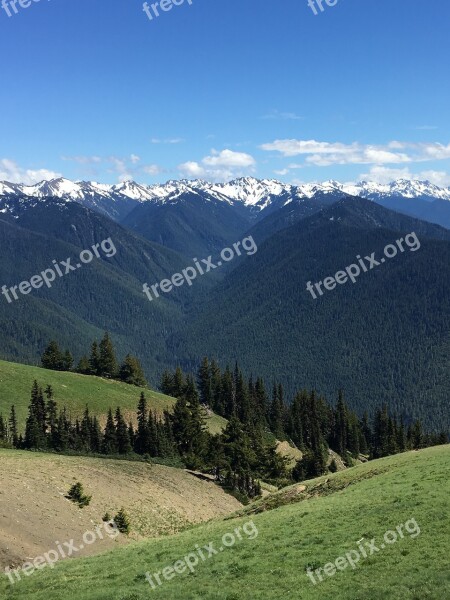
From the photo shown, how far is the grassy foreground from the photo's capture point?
88.0 feet

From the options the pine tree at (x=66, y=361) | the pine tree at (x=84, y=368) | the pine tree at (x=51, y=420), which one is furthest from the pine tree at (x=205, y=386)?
the pine tree at (x=51, y=420)

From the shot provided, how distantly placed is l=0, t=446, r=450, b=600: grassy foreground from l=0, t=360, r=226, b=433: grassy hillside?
244 feet

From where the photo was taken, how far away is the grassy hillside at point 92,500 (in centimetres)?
4662

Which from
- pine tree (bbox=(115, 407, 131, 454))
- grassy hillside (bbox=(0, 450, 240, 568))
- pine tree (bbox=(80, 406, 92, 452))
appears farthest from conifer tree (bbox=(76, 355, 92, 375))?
grassy hillside (bbox=(0, 450, 240, 568))

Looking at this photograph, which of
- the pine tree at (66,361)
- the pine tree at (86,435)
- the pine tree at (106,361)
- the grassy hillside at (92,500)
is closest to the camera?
the grassy hillside at (92,500)

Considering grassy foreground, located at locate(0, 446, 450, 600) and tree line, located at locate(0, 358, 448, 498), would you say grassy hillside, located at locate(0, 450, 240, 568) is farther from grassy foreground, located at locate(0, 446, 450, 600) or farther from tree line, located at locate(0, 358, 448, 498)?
grassy foreground, located at locate(0, 446, 450, 600)

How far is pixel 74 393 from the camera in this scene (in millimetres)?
123875

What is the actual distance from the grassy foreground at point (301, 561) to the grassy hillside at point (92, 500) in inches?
352

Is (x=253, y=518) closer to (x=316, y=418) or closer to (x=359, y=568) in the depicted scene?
(x=359, y=568)

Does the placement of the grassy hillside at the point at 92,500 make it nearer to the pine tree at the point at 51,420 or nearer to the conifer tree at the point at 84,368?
the pine tree at the point at 51,420

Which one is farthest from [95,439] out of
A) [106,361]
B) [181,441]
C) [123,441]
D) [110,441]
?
[106,361]

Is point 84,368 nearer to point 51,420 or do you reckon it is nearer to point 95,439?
point 51,420

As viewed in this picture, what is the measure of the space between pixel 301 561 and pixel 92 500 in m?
36.1

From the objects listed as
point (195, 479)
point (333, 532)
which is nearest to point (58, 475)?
point (195, 479)
